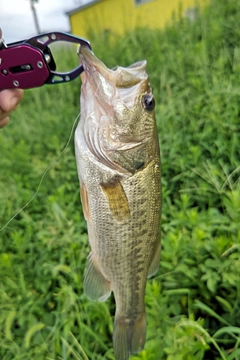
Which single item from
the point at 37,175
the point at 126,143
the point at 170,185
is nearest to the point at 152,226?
the point at 126,143

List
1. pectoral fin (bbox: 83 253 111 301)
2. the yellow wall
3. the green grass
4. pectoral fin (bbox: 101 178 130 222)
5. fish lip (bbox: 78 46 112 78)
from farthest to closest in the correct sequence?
1. the yellow wall
2. the green grass
3. pectoral fin (bbox: 83 253 111 301)
4. pectoral fin (bbox: 101 178 130 222)
5. fish lip (bbox: 78 46 112 78)

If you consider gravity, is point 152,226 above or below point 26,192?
above

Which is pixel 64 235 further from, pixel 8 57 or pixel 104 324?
pixel 8 57

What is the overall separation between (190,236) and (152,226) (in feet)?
2.52

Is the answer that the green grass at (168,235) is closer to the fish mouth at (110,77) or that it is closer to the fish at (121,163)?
the fish at (121,163)

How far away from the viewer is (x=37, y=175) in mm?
3193

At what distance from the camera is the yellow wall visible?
603 centimetres

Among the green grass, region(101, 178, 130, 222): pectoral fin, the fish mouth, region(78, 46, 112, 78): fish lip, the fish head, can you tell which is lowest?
the green grass

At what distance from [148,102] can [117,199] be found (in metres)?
0.37

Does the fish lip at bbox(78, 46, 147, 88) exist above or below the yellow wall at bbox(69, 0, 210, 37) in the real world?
above

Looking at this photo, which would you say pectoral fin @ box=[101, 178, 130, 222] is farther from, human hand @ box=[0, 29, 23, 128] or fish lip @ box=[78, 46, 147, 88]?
human hand @ box=[0, 29, 23, 128]

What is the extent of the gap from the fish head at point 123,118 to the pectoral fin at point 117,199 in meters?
0.08

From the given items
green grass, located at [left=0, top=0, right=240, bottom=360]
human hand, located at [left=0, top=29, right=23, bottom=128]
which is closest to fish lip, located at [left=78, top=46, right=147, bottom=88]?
human hand, located at [left=0, top=29, right=23, bottom=128]

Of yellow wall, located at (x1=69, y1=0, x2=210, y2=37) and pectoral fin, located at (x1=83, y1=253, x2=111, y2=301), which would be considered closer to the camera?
pectoral fin, located at (x1=83, y1=253, x2=111, y2=301)
